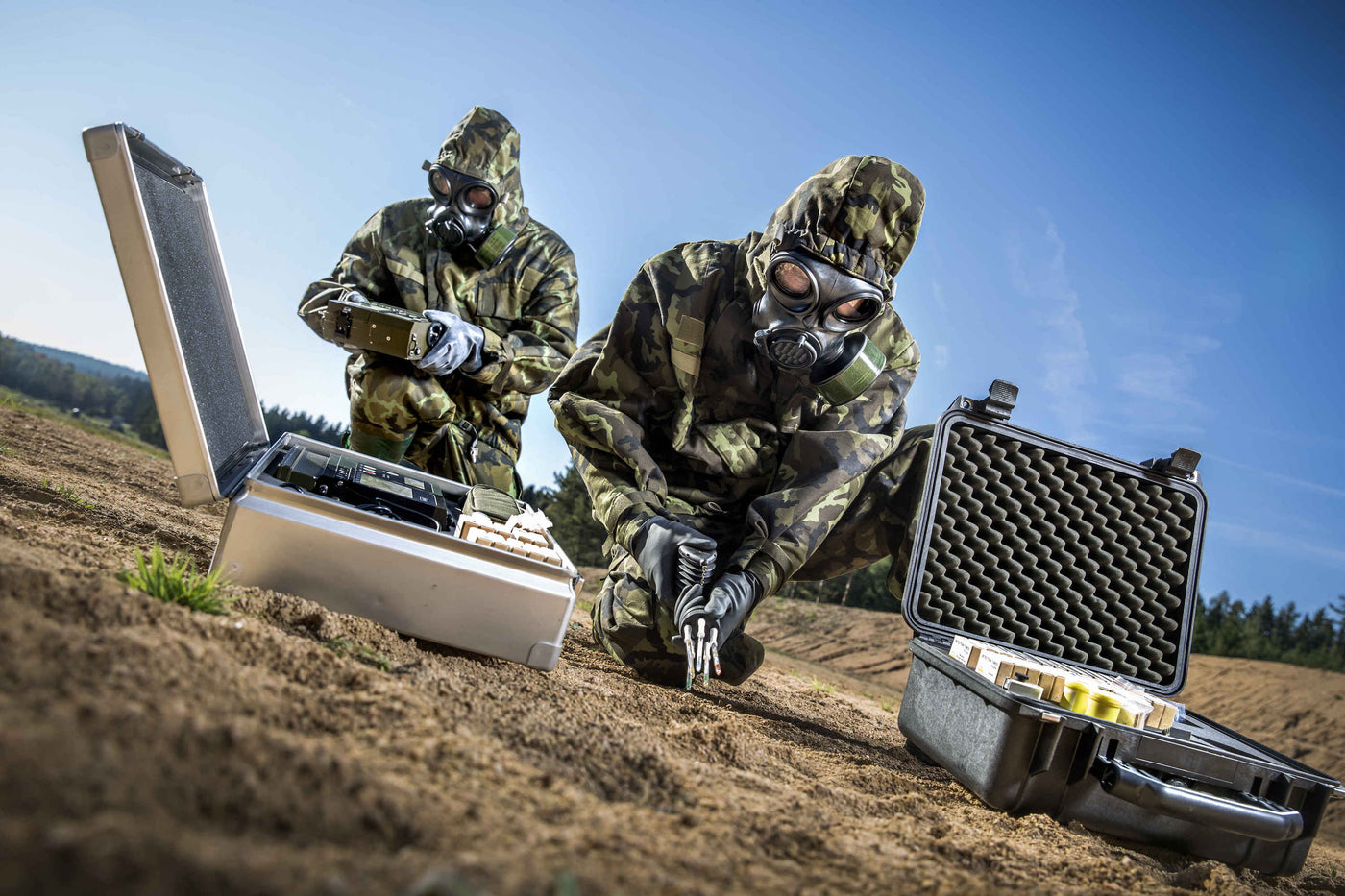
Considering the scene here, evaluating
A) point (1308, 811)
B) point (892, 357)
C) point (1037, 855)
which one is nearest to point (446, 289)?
point (892, 357)

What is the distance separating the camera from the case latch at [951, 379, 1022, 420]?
339cm

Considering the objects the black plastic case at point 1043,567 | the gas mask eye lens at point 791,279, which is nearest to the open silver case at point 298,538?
the black plastic case at point 1043,567

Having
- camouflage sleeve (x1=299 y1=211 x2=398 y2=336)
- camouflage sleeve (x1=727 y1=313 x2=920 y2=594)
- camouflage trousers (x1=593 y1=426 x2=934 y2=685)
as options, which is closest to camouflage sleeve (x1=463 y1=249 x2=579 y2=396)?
camouflage sleeve (x1=299 y1=211 x2=398 y2=336)

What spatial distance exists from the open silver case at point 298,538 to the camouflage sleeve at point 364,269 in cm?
283

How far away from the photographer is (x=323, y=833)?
1029 millimetres

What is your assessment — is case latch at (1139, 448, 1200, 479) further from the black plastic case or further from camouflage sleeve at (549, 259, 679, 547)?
camouflage sleeve at (549, 259, 679, 547)

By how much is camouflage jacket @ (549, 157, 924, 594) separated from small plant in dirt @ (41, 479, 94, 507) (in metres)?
2.04

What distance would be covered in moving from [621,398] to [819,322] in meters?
1.08

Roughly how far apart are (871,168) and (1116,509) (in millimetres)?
1787

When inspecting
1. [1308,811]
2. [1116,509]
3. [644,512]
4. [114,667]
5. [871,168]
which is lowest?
[114,667]

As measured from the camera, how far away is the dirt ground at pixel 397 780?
3.01ft

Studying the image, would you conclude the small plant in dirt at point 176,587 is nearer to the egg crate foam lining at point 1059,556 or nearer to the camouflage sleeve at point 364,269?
the egg crate foam lining at point 1059,556

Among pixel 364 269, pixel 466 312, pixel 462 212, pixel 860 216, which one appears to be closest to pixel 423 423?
pixel 466 312

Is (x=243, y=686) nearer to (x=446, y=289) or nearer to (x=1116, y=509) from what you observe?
(x=1116, y=509)
